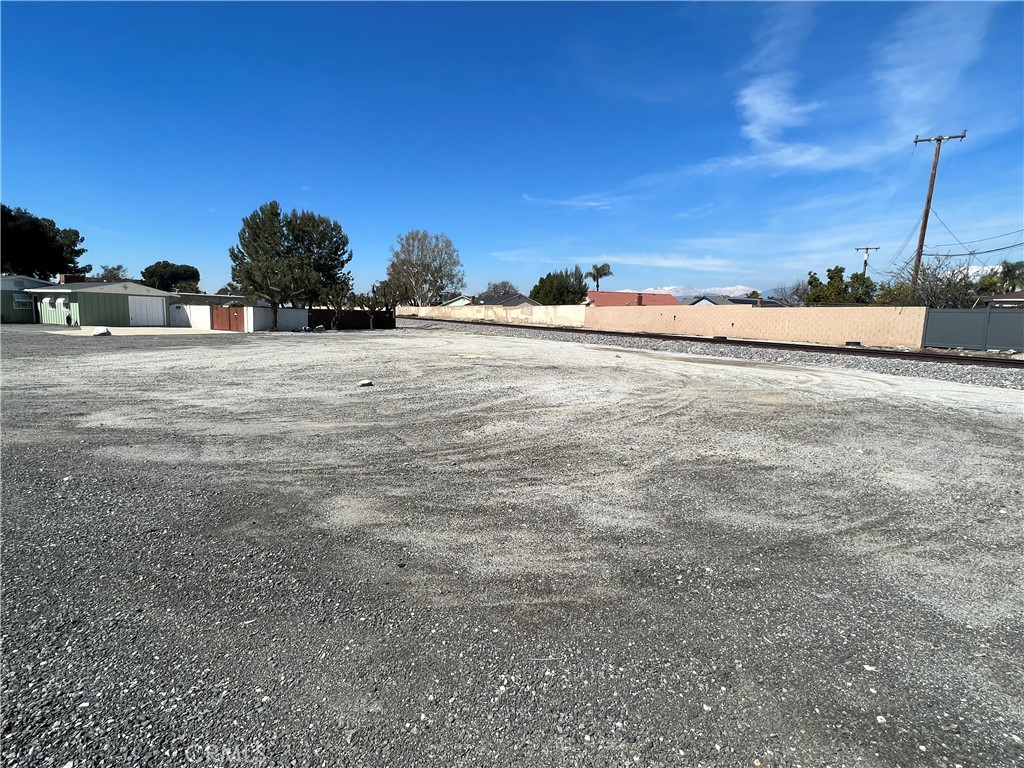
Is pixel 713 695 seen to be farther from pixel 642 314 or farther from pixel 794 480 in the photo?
pixel 642 314

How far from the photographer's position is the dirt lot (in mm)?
2254

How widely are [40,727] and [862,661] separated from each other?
3898 millimetres

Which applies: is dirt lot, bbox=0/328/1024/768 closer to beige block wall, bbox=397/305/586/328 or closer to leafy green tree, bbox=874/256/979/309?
leafy green tree, bbox=874/256/979/309

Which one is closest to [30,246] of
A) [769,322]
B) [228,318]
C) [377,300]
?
[228,318]

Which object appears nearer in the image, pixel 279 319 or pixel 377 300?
pixel 279 319

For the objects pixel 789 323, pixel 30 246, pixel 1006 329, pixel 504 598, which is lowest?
pixel 504 598

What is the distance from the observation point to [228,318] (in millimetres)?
41094

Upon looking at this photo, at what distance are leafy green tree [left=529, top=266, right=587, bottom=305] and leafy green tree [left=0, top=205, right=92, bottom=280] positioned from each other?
2465 inches

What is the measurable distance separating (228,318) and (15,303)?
18323mm

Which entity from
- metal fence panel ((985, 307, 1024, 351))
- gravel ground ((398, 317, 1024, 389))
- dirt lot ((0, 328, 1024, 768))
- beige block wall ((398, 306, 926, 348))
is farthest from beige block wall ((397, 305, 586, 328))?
dirt lot ((0, 328, 1024, 768))

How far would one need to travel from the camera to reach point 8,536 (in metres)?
3.89

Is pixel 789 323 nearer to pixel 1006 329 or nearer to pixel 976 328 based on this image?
pixel 976 328

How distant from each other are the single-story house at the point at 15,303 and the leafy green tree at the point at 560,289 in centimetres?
6085

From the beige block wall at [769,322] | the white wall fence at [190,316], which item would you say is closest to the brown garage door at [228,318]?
the white wall fence at [190,316]
